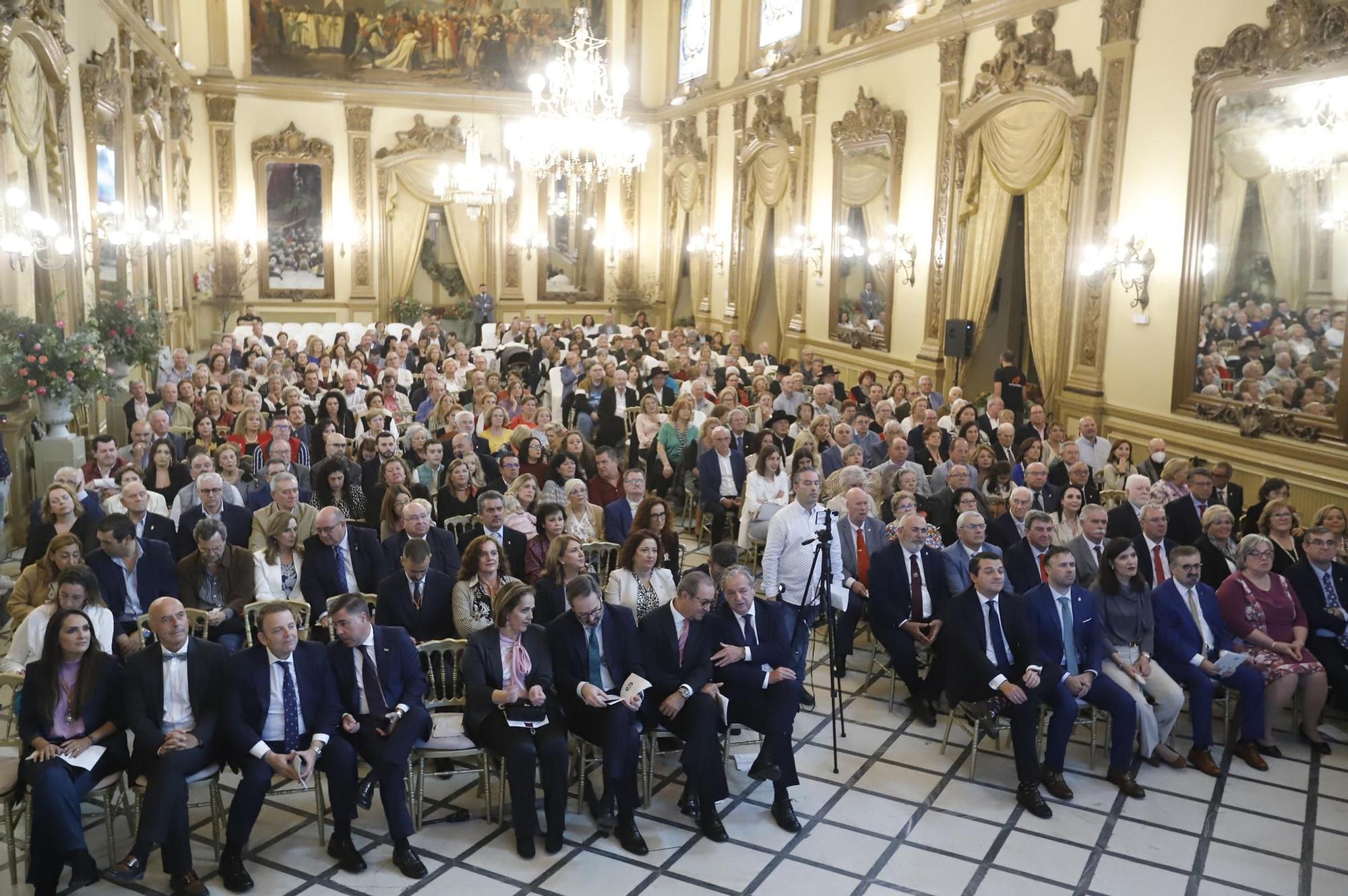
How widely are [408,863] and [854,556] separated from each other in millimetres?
3435

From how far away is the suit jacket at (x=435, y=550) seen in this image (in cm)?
642

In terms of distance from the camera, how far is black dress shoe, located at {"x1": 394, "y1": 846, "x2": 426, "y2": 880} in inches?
186

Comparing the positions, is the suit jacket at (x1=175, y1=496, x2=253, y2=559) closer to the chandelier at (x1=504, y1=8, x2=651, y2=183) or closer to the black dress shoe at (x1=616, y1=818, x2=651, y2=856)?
the black dress shoe at (x1=616, y1=818, x2=651, y2=856)

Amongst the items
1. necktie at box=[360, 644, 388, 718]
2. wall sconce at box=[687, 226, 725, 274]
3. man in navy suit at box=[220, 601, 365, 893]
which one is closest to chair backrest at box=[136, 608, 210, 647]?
man in navy suit at box=[220, 601, 365, 893]

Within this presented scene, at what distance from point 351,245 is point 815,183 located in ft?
33.3

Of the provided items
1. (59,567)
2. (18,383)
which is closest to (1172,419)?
(59,567)

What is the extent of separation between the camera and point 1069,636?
5.87 meters

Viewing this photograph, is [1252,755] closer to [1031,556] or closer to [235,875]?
[1031,556]

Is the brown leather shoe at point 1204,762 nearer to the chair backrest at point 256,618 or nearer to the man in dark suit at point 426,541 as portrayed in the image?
the man in dark suit at point 426,541

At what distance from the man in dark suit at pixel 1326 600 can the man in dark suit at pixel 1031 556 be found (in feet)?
4.75

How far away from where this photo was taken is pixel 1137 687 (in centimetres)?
588

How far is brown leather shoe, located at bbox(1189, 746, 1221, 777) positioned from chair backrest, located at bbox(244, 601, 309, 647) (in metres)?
4.62

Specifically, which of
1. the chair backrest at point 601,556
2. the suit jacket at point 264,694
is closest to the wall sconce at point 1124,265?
the chair backrest at point 601,556

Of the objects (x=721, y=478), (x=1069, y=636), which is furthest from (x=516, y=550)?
(x=1069, y=636)
